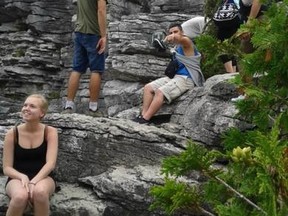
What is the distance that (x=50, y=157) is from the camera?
23.1ft

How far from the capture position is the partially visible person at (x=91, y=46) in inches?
360

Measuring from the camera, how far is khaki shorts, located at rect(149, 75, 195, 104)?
9.11 metres

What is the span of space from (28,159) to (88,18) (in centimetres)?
315

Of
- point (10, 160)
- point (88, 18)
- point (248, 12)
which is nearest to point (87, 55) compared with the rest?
point (88, 18)

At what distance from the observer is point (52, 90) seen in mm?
19453

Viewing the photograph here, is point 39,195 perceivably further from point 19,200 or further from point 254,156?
point 254,156

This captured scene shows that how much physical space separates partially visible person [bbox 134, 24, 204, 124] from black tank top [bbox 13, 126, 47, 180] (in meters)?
2.25

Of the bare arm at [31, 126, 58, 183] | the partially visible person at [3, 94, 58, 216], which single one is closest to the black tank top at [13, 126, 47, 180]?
the partially visible person at [3, 94, 58, 216]

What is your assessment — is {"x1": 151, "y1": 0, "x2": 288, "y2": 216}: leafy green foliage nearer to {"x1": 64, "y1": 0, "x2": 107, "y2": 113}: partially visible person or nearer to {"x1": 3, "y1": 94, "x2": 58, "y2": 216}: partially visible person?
{"x1": 3, "y1": 94, "x2": 58, "y2": 216}: partially visible person

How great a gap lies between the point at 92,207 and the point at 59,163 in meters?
1.11

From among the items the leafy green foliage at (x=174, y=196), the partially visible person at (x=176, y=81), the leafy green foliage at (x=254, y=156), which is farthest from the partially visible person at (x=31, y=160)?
the leafy green foliage at (x=174, y=196)

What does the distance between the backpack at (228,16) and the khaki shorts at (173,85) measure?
1.12m

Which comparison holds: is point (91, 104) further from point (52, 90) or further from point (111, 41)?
point (52, 90)

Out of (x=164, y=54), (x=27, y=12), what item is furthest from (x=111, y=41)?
(x=27, y=12)
